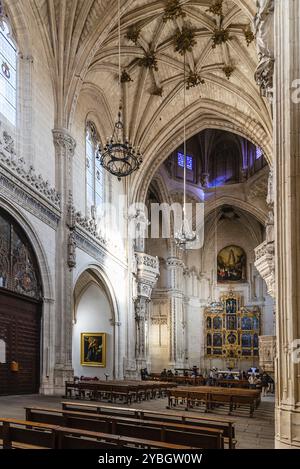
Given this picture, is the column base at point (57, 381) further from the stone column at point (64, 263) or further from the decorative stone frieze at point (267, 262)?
the decorative stone frieze at point (267, 262)

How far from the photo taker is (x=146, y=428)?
747 cm

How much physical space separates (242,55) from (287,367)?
60.0ft

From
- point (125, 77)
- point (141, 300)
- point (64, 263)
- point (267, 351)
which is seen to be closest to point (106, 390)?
point (64, 263)

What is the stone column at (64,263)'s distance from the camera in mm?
18203

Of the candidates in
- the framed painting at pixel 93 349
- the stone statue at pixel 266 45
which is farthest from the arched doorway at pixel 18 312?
the framed painting at pixel 93 349

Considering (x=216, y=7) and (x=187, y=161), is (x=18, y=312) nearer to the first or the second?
(x=216, y=7)

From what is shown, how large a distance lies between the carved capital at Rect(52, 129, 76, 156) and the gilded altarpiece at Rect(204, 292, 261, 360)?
70.2 feet

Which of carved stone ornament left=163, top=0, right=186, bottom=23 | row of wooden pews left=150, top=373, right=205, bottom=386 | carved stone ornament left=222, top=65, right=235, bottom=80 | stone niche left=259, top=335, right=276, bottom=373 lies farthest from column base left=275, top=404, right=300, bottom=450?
carved stone ornament left=222, top=65, right=235, bottom=80

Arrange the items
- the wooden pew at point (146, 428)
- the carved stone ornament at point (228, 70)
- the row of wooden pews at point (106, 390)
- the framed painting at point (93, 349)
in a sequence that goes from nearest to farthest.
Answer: the wooden pew at point (146, 428)
the row of wooden pews at point (106, 390)
the carved stone ornament at point (228, 70)
the framed painting at point (93, 349)

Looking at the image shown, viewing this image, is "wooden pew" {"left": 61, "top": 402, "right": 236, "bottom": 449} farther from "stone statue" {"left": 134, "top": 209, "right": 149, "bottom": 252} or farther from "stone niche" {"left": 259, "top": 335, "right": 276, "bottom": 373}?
"stone statue" {"left": 134, "top": 209, "right": 149, "bottom": 252}

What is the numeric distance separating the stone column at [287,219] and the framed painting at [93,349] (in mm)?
18566
